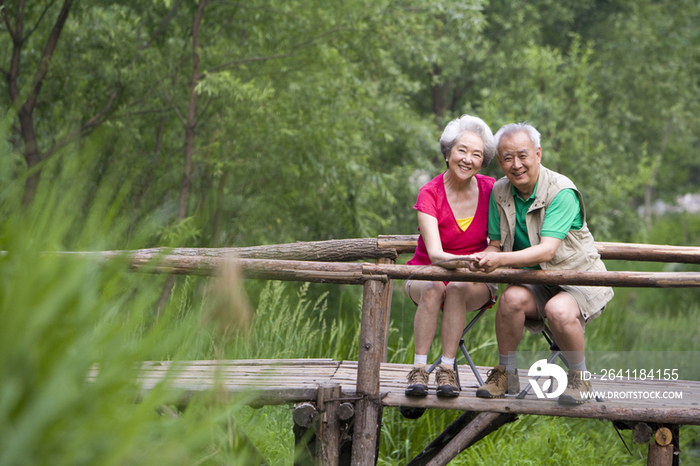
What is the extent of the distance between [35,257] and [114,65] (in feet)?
18.4

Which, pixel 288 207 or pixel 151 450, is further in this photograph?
pixel 288 207

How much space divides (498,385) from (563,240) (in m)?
0.71

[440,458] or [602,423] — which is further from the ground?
[602,423]

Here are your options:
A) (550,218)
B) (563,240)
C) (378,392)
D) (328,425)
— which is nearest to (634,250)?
(563,240)

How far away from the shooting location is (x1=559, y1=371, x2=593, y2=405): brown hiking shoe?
2.79 meters

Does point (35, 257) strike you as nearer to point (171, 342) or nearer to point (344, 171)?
point (171, 342)

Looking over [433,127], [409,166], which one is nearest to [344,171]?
[409,166]

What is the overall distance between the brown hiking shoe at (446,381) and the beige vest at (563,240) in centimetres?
60

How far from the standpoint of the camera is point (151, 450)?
35.7 inches

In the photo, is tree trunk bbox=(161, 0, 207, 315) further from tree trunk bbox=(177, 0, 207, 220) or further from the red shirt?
the red shirt

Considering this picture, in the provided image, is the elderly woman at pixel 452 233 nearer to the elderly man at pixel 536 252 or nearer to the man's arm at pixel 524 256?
the elderly man at pixel 536 252

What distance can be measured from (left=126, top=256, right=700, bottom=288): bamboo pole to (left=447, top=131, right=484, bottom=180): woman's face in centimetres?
51

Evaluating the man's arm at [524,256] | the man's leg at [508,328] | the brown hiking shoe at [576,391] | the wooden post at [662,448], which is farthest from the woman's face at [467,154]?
the wooden post at [662,448]

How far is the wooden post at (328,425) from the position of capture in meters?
2.84
